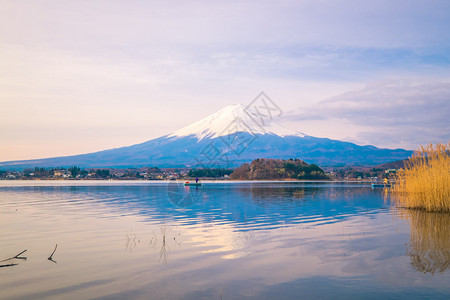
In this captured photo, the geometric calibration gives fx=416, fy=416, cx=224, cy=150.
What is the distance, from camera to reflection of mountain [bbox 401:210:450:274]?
1151 cm

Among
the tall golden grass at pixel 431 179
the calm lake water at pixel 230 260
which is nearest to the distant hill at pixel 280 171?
the tall golden grass at pixel 431 179

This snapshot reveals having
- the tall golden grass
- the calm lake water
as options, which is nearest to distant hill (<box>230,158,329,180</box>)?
the tall golden grass

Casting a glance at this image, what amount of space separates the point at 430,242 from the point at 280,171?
461 feet

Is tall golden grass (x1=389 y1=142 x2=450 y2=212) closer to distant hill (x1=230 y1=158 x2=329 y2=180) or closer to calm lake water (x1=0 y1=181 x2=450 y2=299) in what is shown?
calm lake water (x1=0 y1=181 x2=450 y2=299)

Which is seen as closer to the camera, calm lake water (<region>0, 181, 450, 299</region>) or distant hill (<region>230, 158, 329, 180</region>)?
calm lake water (<region>0, 181, 450, 299</region>)

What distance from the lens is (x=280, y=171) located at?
15475cm

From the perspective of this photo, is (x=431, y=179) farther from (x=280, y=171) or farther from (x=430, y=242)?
(x=280, y=171)

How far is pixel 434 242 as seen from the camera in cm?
1487

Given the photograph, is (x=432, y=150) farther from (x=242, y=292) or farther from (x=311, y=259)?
(x=242, y=292)

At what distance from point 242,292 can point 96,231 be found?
11947 millimetres

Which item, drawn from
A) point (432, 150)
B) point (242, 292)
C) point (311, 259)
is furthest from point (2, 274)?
point (432, 150)

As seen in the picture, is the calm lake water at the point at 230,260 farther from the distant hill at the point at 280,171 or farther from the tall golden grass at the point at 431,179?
the distant hill at the point at 280,171

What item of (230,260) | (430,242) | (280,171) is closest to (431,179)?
(430,242)

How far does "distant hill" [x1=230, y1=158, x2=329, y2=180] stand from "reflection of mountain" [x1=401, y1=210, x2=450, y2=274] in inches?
5038
